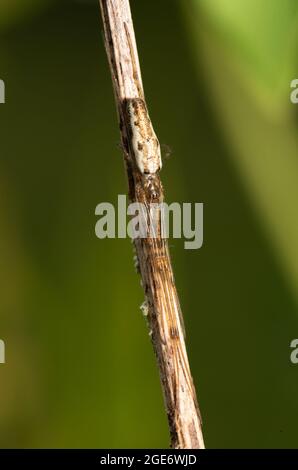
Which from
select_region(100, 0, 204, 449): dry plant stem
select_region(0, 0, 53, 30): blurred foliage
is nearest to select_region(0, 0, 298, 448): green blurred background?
select_region(0, 0, 53, 30): blurred foliage

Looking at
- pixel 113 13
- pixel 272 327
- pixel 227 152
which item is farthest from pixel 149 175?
pixel 272 327

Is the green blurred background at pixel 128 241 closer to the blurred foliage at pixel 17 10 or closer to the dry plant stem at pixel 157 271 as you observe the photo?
the blurred foliage at pixel 17 10

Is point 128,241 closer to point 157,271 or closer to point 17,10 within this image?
point 157,271

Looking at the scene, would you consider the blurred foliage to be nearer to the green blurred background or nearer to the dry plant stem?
the green blurred background

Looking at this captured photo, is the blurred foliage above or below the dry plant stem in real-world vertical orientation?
above

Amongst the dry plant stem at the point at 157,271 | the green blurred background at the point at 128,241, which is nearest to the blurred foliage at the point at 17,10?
the green blurred background at the point at 128,241

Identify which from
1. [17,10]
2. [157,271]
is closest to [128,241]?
[157,271]
